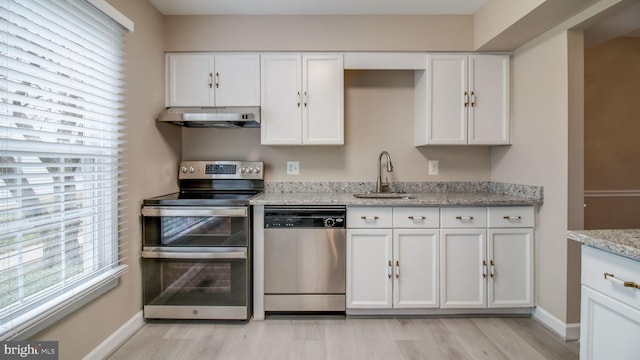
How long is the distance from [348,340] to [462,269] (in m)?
0.98

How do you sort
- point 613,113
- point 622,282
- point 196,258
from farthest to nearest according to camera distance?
point 613,113
point 196,258
point 622,282

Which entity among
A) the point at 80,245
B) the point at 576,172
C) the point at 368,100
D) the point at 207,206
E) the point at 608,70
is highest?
the point at 608,70

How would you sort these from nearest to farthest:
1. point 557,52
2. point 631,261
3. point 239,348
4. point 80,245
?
point 631,261 → point 80,245 → point 239,348 → point 557,52

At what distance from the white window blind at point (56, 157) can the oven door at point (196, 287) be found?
12.6 inches

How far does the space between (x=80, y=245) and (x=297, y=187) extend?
1.62 metres

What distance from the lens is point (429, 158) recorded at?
9.43 feet

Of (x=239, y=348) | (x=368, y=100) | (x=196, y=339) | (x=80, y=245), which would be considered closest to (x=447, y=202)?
(x=368, y=100)

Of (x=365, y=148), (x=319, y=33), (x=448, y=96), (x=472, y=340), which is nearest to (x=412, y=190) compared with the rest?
(x=365, y=148)

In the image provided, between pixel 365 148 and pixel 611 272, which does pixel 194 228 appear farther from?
pixel 611 272

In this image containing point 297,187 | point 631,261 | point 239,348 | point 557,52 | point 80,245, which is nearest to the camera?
point 631,261

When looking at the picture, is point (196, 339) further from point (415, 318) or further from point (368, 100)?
point (368, 100)

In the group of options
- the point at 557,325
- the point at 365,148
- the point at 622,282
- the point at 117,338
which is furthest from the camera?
the point at 365,148

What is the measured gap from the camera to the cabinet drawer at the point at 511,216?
2.26 m

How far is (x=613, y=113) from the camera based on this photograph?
2.98m
